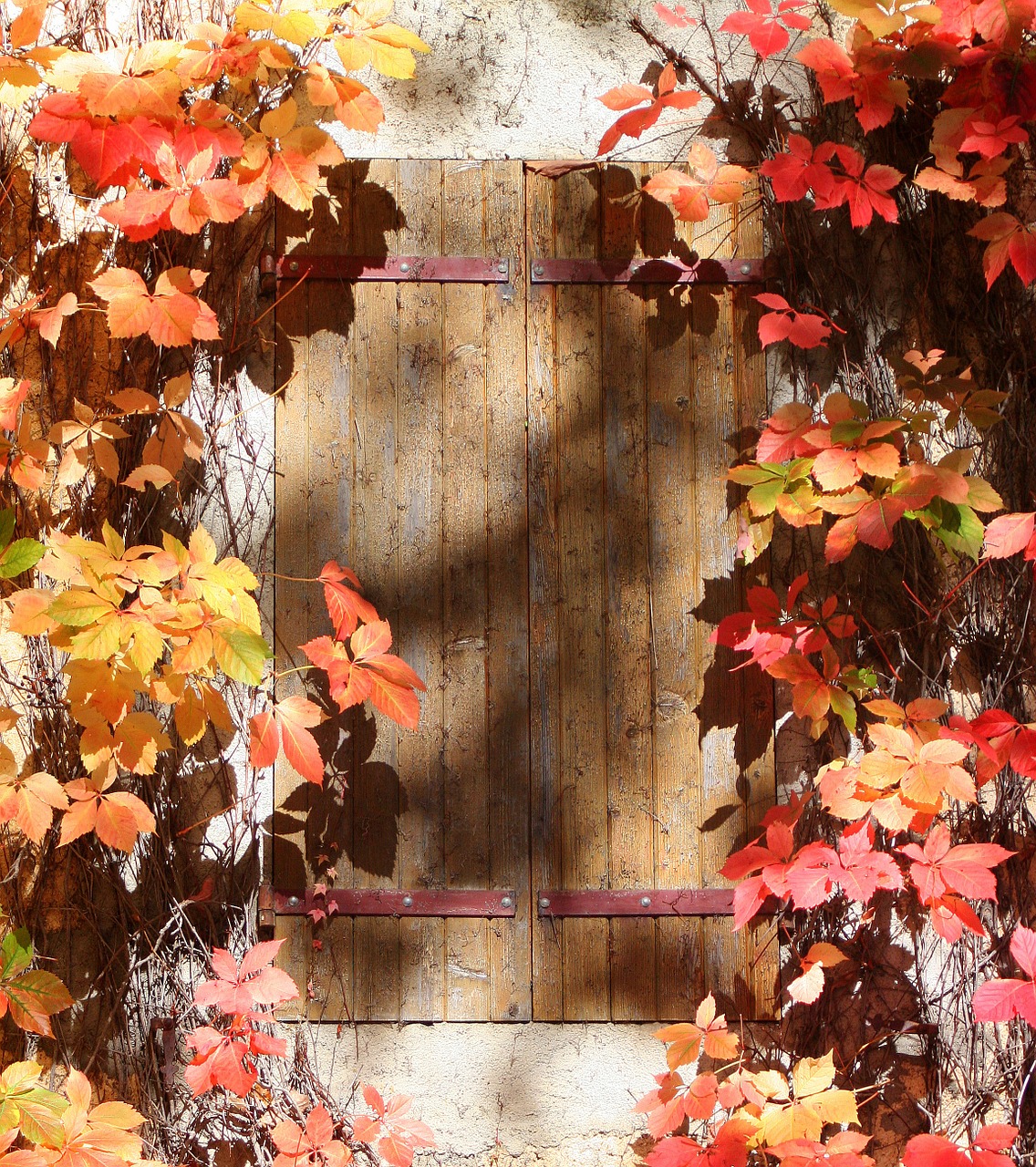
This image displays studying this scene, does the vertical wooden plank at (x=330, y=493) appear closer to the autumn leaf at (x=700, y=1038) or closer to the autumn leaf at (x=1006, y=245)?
the autumn leaf at (x=700, y=1038)

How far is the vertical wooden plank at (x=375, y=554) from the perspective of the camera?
215 centimetres

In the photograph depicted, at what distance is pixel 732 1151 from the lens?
6.40ft

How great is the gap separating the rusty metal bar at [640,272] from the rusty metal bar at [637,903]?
1.34 m

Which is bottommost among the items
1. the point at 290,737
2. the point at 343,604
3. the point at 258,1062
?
the point at 258,1062

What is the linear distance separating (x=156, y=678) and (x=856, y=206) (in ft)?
5.62

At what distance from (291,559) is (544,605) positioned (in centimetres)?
56

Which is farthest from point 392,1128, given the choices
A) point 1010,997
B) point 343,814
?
point 1010,997

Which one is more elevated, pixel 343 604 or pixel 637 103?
pixel 637 103

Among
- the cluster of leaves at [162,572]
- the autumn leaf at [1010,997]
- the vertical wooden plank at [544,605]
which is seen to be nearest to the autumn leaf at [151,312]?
the cluster of leaves at [162,572]

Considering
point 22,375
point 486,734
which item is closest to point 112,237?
point 22,375

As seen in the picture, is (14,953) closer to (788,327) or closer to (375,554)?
(375,554)

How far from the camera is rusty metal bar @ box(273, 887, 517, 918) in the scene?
7.06 feet

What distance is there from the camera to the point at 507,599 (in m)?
2.21

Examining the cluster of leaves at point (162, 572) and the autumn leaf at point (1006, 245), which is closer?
the cluster of leaves at point (162, 572)
